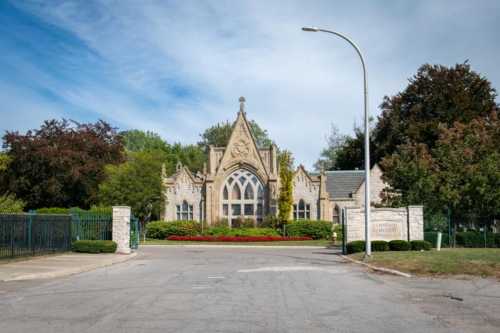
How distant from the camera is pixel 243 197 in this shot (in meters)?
47.7

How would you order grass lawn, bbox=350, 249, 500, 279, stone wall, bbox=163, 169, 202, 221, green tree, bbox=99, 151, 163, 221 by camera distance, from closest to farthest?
grass lawn, bbox=350, 249, 500, 279 < green tree, bbox=99, 151, 163, 221 < stone wall, bbox=163, 169, 202, 221

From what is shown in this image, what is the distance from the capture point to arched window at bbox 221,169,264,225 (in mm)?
47531

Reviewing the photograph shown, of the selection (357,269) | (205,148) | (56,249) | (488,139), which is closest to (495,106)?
(488,139)

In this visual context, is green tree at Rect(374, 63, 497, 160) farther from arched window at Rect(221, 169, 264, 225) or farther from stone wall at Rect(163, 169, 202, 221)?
stone wall at Rect(163, 169, 202, 221)

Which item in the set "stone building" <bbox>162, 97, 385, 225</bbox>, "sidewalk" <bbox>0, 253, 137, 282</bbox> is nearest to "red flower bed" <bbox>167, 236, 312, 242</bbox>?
"stone building" <bbox>162, 97, 385, 225</bbox>

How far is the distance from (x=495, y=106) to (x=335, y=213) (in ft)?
55.2

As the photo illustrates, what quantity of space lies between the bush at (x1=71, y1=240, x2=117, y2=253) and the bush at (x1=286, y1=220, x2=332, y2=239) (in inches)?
780

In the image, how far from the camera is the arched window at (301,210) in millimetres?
47562

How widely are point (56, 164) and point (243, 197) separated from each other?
623 inches

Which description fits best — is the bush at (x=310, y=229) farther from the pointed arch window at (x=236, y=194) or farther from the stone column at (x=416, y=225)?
the stone column at (x=416, y=225)

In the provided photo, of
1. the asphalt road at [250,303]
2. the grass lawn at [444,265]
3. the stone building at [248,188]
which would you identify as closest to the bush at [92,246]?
the asphalt road at [250,303]

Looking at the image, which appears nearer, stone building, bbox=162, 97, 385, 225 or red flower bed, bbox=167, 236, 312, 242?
red flower bed, bbox=167, 236, 312, 242

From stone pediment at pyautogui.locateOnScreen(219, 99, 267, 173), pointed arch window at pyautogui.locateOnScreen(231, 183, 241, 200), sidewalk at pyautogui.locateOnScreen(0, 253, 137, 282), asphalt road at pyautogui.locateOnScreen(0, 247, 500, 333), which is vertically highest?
stone pediment at pyautogui.locateOnScreen(219, 99, 267, 173)

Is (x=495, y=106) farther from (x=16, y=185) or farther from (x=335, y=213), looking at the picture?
(x=16, y=185)
